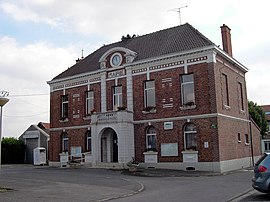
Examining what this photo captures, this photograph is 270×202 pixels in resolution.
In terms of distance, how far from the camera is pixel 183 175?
866 inches

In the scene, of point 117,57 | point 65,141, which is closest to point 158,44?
point 117,57

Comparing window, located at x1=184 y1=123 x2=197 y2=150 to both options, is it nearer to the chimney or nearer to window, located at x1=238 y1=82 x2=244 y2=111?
window, located at x1=238 y1=82 x2=244 y2=111

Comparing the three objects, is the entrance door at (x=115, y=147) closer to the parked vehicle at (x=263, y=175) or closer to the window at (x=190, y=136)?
the window at (x=190, y=136)

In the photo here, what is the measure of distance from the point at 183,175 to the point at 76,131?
45.1ft

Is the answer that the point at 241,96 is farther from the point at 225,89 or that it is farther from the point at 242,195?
the point at 242,195

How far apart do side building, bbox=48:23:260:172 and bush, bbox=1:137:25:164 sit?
11898mm

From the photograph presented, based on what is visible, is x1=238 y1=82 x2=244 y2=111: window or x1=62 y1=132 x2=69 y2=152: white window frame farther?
x1=62 y1=132 x2=69 y2=152: white window frame

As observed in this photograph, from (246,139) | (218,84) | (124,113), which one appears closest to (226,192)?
(218,84)

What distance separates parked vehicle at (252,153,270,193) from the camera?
1156 cm

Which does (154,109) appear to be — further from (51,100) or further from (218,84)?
(51,100)

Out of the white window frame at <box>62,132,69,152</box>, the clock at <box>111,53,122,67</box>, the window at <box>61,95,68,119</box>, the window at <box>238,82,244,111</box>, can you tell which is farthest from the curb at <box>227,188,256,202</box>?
the window at <box>61,95,68,119</box>

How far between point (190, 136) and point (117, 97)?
803 cm

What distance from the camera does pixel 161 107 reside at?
27.2m

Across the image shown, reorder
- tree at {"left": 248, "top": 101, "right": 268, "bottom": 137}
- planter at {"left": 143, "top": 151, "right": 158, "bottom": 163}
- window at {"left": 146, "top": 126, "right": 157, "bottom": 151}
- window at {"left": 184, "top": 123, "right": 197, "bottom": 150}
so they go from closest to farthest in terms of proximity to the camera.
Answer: window at {"left": 184, "top": 123, "right": 197, "bottom": 150}
planter at {"left": 143, "top": 151, "right": 158, "bottom": 163}
window at {"left": 146, "top": 126, "right": 157, "bottom": 151}
tree at {"left": 248, "top": 101, "right": 268, "bottom": 137}
